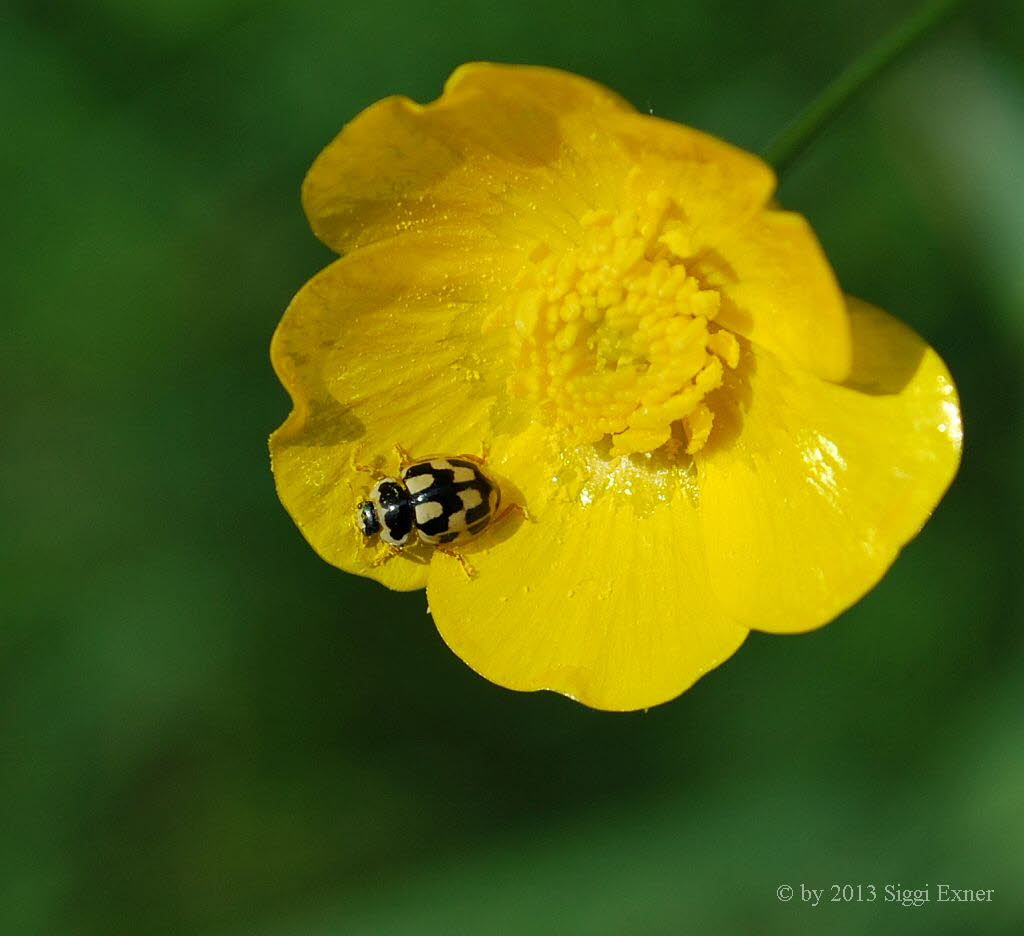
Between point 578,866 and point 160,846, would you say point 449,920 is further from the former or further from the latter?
point 160,846

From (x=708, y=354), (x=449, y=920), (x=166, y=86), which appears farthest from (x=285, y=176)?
(x=449, y=920)

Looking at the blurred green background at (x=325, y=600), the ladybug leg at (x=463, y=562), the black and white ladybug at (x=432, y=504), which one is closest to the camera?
the black and white ladybug at (x=432, y=504)

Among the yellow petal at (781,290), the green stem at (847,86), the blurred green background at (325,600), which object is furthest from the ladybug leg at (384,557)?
the blurred green background at (325,600)

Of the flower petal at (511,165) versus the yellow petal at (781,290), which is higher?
the flower petal at (511,165)

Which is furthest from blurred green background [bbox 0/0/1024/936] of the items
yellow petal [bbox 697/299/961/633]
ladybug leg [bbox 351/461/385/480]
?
yellow petal [bbox 697/299/961/633]

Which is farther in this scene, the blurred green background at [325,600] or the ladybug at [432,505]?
the blurred green background at [325,600]

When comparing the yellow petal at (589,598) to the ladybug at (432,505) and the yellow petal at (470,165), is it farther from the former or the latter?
the yellow petal at (470,165)

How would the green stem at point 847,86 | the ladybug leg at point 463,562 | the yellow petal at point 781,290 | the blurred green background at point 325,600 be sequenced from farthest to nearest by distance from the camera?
the blurred green background at point 325,600
the ladybug leg at point 463,562
the green stem at point 847,86
the yellow petal at point 781,290

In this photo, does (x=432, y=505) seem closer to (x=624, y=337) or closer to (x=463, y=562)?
(x=463, y=562)
